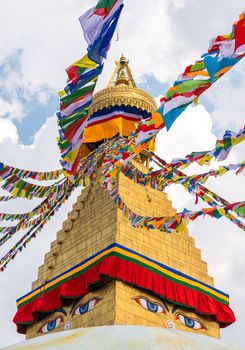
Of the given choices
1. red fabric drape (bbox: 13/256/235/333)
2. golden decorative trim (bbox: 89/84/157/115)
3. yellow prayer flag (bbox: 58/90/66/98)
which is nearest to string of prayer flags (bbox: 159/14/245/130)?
yellow prayer flag (bbox: 58/90/66/98)

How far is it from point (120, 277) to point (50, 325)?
229 cm

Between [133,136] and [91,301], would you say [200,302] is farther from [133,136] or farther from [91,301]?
[133,136]

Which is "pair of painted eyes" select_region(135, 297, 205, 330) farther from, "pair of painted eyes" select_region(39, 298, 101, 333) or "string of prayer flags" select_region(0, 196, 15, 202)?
"string of prayer flags" select_region(0, 196, 15, 202)

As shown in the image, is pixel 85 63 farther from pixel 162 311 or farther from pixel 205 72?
pixel 162 311

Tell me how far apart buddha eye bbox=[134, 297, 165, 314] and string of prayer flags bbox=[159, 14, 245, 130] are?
16.8 feet

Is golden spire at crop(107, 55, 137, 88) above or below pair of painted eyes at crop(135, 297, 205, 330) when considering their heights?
above

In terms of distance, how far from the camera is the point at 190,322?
12.8m

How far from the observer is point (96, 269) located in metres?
12.4

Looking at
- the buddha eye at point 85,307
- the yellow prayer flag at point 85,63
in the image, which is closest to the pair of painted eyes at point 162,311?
the buddha eye at point 85,307

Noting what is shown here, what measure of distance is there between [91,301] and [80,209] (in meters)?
3.08

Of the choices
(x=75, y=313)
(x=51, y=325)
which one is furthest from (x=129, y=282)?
(x=51, y=325)

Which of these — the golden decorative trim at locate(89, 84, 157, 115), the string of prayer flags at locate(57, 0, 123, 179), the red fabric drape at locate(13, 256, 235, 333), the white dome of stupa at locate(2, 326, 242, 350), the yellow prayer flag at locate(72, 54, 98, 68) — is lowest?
the white dome of stupa at locate(2, 326, 242, 350)

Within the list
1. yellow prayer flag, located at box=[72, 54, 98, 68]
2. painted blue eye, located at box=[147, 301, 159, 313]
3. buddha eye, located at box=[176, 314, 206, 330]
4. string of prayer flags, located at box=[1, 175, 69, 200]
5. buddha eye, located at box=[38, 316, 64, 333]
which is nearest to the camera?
yellow prayer flag, located at box=[72, 54, 98, 68]

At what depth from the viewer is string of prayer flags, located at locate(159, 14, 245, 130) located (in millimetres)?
7664
